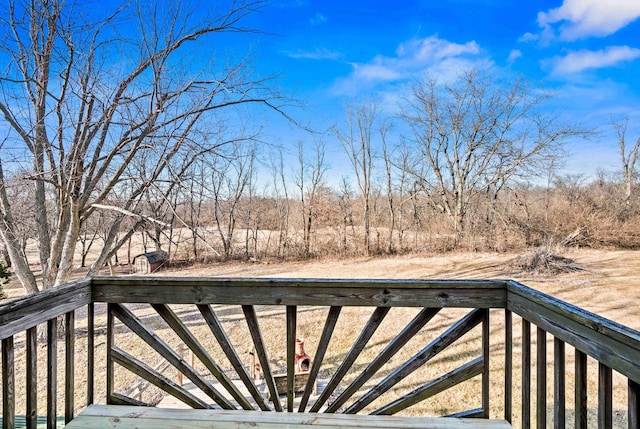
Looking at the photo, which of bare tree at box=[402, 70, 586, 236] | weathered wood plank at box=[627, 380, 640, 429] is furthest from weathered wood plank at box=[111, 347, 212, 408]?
bare tree at box=[402, 70, 586, 236]

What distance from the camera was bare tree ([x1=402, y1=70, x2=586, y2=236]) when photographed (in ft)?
45.5

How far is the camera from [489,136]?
14.6 m

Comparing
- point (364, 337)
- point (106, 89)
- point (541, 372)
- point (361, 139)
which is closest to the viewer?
point (541, 372)

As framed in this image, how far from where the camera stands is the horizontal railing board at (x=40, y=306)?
1096 mm

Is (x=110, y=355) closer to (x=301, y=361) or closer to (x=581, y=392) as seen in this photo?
(x=581, y=392)

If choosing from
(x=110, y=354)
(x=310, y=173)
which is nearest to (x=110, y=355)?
(x=110, y=354)

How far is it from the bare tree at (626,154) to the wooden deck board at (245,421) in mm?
17307

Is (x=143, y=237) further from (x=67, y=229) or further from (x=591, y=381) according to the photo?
(x=591, y=381)

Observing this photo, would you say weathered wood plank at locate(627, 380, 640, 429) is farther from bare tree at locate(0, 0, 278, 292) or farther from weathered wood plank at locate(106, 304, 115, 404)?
bare tree at locate(0, 0, 278, 292)

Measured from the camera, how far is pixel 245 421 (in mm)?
1228

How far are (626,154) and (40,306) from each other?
20.0 meters

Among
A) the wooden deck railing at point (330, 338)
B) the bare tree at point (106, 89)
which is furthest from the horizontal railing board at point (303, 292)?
the bare tree at point (106, 89)

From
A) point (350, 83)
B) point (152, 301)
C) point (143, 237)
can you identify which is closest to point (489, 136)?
point (350, 83)

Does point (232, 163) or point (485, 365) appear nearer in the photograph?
point (485, 365)
